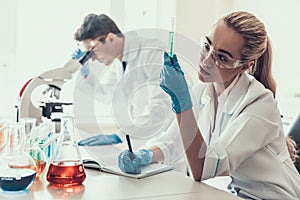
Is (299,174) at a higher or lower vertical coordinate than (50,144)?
lower

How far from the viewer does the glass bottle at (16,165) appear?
0.93 m

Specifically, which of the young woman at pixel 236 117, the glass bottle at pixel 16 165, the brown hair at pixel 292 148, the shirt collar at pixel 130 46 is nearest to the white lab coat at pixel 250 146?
the young woman at pixel 236 117

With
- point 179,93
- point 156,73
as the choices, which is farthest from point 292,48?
point 179,93

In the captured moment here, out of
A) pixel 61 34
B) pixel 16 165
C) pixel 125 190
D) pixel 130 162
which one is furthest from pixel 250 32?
pixel 61 34

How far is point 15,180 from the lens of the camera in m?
0.92

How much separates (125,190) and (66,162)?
0.53 feet

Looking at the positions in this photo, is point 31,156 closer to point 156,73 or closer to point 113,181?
point 113,181

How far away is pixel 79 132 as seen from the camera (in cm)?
164

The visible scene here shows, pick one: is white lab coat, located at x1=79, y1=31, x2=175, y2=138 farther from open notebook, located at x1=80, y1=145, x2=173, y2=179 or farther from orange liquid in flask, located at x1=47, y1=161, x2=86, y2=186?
orange liquid in flask, located at x1=47, y1=161, x2=86, y2=186

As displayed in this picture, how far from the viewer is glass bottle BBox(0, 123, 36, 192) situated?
0.93 m

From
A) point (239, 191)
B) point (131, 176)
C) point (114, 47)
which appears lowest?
point (239, 191)

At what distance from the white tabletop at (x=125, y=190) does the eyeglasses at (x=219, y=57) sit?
50cm

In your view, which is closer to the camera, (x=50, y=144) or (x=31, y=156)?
(x=31, y=156)

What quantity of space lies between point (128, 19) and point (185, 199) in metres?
2.22
